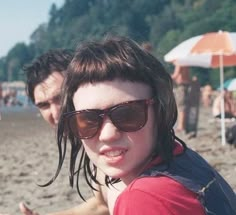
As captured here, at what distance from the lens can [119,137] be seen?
1850 millimetres

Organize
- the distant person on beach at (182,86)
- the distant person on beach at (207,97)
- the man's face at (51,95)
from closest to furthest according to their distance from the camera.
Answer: the man's face at (51,95) → the distant person on beach at (182,86) → the distant person on beach at (207,97)

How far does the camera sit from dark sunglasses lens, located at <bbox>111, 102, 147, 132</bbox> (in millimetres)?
1839

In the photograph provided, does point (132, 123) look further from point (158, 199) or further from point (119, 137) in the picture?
point (158, 199)

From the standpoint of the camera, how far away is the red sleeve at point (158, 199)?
5.57ft

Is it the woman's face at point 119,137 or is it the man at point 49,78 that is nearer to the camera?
the woman's face at point 119,137

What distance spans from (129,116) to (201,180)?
0.26 m

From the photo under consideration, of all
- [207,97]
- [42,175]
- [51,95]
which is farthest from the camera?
[207,97]

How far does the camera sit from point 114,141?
1856mm

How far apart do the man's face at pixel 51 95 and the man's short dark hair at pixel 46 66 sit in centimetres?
3

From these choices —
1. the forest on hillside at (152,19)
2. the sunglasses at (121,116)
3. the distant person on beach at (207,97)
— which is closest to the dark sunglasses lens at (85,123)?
the sunglasses at (121,116)

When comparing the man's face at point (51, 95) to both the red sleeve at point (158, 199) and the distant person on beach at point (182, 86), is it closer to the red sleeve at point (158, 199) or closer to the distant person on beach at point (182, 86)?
the red sleeve at point (158, 199)

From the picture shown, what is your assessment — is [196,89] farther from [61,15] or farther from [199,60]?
[61,15]

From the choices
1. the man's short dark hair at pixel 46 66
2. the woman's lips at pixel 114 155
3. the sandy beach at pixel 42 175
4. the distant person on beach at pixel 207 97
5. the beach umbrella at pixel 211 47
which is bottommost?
the distant person on beach at pixel 207 97

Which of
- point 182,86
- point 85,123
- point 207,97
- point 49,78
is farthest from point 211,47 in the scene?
point 207,97
